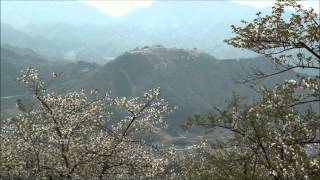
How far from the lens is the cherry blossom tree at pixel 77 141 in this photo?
3550 cm

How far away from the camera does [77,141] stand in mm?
35750

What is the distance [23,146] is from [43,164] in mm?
2662

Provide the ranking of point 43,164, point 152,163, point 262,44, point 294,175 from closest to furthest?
point 294,175, point 262,44, point 152,163, point 43,164

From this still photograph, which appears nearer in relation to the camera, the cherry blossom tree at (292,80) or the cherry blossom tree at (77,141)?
the cherry blossom tree at (292,80)

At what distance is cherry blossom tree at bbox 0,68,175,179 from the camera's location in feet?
116

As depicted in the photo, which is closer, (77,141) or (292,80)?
(292,80)

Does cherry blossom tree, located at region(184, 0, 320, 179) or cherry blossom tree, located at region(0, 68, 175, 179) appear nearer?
cherry blossom tree, located at region(184, 0, 320, 179)

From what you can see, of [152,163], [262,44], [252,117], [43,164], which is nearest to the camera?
[262,44]

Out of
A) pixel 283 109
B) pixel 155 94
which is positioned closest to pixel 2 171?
pixel 155 94

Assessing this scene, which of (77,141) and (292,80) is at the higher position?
(292,80)

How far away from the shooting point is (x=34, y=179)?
39.0 meters

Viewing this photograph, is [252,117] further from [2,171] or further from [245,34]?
[2,171]

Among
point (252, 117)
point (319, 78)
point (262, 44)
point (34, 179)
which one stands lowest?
point (34, 179)

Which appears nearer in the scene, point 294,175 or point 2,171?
point 294,175
